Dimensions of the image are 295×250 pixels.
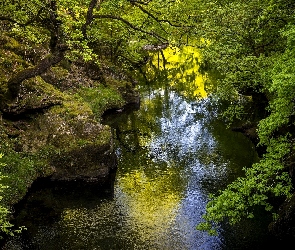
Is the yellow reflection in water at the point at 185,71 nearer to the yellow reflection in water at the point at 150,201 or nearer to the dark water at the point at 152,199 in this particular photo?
the dark water at the point at 152,199

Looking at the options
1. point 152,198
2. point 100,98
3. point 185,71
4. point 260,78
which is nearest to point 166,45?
point 260,78

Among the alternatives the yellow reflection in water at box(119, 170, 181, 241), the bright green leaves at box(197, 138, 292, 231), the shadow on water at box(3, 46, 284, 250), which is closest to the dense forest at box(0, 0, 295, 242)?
the bright green leaves at box(197, 138, 292, 231)

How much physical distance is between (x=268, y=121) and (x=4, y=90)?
1857 cm

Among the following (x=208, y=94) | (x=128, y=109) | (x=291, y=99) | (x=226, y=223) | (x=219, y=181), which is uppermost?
(x=208, y=94)

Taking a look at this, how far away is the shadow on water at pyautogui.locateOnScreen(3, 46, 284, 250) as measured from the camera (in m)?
19.4

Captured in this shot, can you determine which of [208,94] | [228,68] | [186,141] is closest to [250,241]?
[228,68]

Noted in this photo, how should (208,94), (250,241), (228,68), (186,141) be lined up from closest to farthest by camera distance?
1. (250,241)
2. (228,68)
3. (186,141)
4. (208,94)

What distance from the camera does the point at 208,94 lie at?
1833 inches

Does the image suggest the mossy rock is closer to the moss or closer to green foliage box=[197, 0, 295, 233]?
the moss

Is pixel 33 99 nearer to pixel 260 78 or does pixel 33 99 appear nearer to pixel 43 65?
pixel 43 65

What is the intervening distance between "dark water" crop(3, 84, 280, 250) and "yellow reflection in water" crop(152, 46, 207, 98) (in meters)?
12.6

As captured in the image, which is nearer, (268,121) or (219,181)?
(268,121)

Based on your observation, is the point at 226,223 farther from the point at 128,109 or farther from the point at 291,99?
the point at 128,109

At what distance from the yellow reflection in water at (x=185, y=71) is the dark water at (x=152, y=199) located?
12560 millimetres
